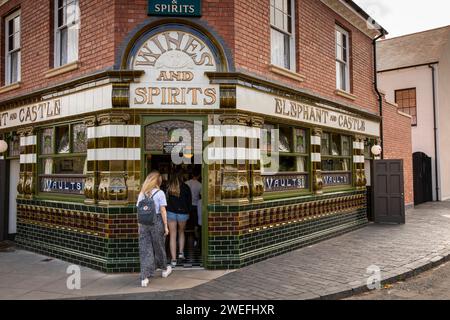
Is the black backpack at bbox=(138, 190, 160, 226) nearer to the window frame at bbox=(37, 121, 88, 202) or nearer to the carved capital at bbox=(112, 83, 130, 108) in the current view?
the carved capital at bbox=(112, 83, 130, 108)

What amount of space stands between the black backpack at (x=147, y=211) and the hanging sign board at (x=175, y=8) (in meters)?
3.49

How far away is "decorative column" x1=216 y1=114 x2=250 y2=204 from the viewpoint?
24.0 ft

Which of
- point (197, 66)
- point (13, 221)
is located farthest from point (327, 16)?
point (13, 221)

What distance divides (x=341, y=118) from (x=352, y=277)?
583cm

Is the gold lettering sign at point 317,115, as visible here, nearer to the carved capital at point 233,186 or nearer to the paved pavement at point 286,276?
the carved capital at point 233,186

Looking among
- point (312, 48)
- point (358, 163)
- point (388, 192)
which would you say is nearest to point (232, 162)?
point (312, 48)

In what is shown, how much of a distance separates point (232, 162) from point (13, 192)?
21.9 ft

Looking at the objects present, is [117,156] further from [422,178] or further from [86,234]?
[422,178]

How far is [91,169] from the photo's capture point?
7.52 meters

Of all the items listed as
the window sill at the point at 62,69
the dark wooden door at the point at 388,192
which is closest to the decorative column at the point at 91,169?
the window sill at the point at 62,69

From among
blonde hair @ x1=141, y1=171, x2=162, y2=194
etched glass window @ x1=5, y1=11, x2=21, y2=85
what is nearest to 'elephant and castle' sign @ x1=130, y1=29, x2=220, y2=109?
blonde hair @ x1=141, y1=171, x2=162, y2=194

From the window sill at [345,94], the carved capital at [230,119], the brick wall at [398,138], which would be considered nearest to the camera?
the carved capital at [230,119]

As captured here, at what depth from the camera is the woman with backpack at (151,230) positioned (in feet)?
20.6

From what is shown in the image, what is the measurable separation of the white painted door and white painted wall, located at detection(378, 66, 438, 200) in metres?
17.6
